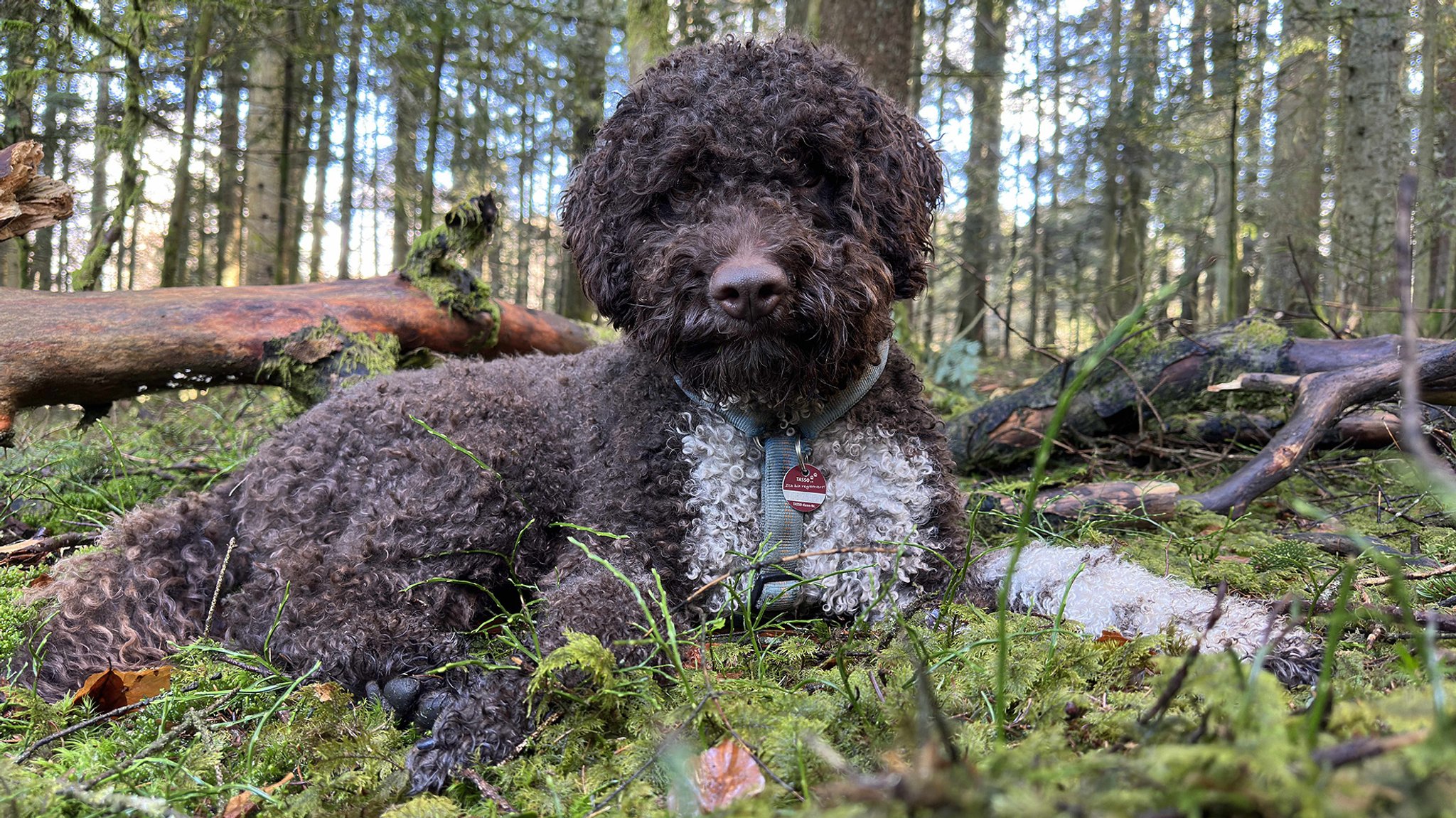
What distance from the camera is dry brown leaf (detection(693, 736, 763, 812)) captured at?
153 cm

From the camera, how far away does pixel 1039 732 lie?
1457mm

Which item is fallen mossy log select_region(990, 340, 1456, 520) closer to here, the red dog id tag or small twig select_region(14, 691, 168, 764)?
the red dog id tag

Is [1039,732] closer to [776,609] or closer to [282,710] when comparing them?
[776,609]

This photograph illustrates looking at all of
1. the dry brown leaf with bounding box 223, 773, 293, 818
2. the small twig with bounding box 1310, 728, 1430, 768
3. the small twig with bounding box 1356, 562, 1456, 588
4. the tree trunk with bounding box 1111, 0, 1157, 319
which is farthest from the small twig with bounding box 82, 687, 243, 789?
the tree trunk with bounding box 1111, 0, 1157, 319

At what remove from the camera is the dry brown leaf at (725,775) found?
1.53 meters

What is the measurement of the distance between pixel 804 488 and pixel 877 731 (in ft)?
3.85

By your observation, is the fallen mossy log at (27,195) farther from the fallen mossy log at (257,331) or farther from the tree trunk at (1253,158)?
the tree trunk at (1253,158)

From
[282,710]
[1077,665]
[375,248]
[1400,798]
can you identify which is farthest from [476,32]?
[375,248]

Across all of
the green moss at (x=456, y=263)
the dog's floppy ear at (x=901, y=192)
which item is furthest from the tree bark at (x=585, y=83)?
the dog's floppy ear at (x=901, y=192)

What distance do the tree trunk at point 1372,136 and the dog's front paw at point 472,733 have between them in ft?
29.2

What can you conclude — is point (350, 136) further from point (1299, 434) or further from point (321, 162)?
point (1299, 434)

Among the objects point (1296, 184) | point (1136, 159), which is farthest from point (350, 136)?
point (1296, 184)

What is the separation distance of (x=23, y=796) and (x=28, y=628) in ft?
4.71

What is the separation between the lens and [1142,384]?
482 cm
